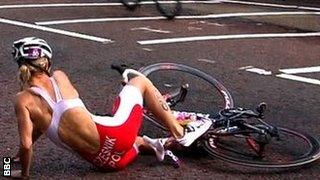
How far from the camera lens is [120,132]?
16.4 ft

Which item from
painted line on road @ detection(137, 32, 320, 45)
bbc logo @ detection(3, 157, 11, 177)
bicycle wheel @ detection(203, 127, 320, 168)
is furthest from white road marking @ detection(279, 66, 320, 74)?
bbc logo @ detection(3, 157, 11, 177)

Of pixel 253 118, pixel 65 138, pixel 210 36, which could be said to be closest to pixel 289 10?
pixel 210 36

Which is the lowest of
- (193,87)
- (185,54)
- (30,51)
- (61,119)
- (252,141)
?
(185,54)

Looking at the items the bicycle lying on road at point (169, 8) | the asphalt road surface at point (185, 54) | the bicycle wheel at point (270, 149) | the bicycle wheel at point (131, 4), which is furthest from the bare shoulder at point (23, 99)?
the bicycle wheel at point (131, 4)

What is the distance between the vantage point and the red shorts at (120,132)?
16.3 feet

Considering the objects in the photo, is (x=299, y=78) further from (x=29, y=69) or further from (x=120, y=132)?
(x=29, y=69)

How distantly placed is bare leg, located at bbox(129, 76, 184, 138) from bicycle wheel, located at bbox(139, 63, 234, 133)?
975mm

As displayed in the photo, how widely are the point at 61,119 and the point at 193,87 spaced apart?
322cm

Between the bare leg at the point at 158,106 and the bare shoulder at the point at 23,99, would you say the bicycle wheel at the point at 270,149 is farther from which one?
the bare shoulder at the point at 23,99

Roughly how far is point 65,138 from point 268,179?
5.07 feet

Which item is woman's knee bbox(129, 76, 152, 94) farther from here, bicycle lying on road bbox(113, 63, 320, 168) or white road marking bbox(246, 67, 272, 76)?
white road marking bbox(246, 67, 272, 76)

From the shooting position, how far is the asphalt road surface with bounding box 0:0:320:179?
5.40m

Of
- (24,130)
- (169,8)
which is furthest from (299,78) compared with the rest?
(169,8)

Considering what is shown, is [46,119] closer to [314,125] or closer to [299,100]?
[314,125]
